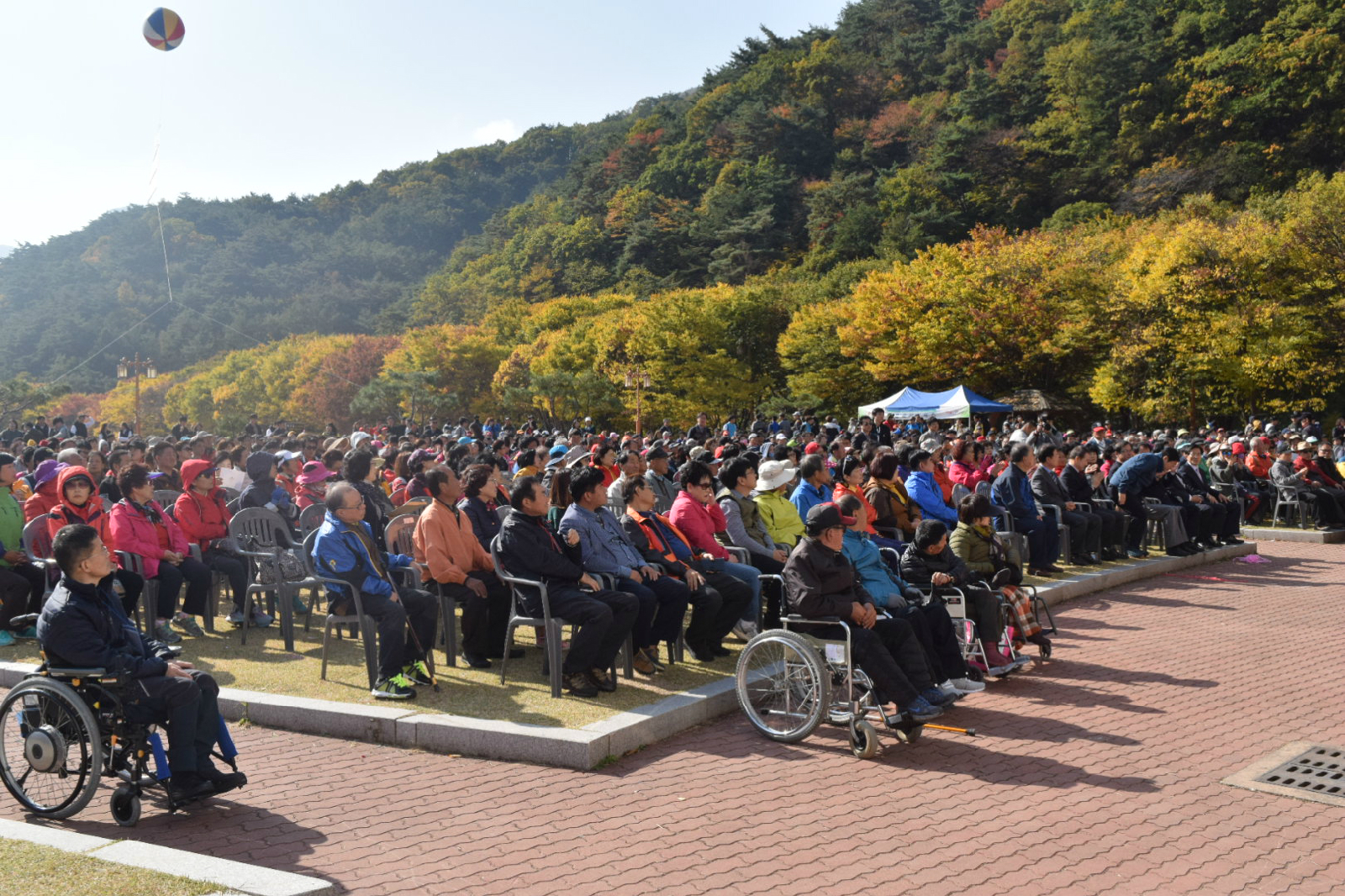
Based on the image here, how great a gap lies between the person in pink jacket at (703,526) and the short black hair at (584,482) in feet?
3.95

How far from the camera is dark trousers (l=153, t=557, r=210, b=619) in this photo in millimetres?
8219

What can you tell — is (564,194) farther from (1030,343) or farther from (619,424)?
(1030,343)

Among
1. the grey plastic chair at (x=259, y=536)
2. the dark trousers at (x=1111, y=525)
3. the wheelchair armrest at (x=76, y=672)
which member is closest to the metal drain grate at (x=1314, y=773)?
the wheelchair armrest at (x=76, y=672)

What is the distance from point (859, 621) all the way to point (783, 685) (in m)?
0.64

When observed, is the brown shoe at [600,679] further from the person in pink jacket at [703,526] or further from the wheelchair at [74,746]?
the wheelchair at [74,746]

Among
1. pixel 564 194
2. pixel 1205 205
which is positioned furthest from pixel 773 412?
pixel 564 194

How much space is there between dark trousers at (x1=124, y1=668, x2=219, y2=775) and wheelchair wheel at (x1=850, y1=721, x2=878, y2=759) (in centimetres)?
337

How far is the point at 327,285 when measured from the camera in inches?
4683

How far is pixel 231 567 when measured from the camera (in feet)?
29.3

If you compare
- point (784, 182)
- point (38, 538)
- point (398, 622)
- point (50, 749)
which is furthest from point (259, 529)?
point (784, 182)

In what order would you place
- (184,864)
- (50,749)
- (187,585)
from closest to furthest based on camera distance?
(184,864) → (50,749) → (187,585)

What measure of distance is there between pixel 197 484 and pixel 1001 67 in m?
75.4

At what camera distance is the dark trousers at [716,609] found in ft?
24.9

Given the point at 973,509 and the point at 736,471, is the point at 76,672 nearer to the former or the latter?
the point at 736,471
